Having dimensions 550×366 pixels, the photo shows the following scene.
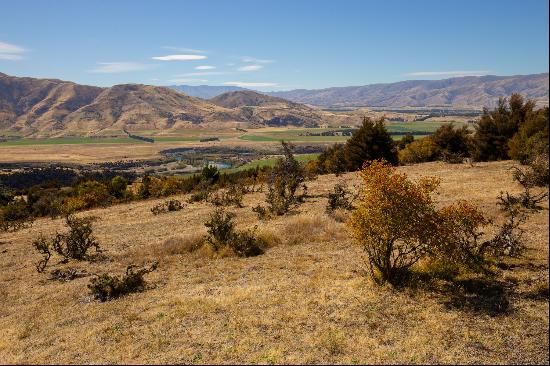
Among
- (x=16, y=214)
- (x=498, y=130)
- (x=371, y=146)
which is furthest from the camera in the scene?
(x=371, y=146)

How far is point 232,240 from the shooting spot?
2588 centimetres

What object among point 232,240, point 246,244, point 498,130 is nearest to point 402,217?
point 246,244

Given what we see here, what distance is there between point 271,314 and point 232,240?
426 inches

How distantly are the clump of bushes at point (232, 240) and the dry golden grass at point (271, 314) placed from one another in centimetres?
78

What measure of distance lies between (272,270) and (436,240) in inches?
347

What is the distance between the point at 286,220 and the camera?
3062 centimetres

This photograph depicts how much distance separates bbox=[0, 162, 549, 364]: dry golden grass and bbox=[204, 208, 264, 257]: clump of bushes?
0.78 meters

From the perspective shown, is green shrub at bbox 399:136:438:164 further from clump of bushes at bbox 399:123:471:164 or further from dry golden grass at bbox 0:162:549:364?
dry golden grass at bbox 0:162:549:364

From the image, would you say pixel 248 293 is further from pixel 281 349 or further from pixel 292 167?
pixel 292 167

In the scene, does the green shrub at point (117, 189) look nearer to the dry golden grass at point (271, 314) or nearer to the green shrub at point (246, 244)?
the dry golden grass at point (271, 314)

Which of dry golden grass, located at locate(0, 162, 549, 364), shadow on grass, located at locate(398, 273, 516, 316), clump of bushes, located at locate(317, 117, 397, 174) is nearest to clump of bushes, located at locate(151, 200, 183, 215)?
dry golden grass, located at locate(0, 162, 549, 364)

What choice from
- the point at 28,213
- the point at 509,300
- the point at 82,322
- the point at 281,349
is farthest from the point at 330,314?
the point at 28,213

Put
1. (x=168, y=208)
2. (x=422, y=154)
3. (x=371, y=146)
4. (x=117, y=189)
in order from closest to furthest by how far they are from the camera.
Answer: (x=168, y=208) → (x=371, y=146) → (x=422, y=154) → (x=117, y=189)

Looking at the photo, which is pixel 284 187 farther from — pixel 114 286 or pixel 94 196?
pixel 94 196
